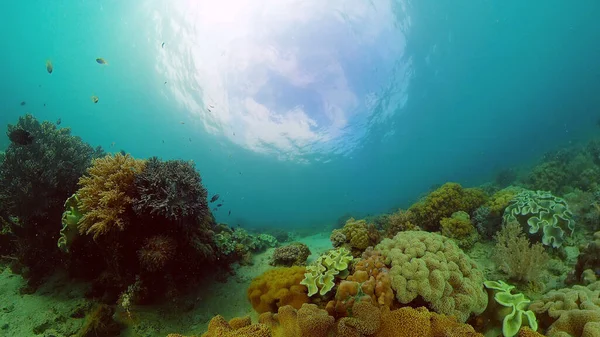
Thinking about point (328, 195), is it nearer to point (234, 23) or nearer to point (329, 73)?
point (329, 73)

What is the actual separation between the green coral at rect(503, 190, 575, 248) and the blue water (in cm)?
3093

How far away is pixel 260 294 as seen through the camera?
509 cm

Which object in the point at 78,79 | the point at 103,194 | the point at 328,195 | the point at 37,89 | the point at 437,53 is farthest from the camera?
the point at 328,195

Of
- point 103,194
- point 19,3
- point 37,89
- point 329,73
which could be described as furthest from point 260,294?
point 37,89

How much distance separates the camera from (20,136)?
6.29 meters

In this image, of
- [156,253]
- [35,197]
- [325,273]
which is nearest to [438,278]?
[325,273]

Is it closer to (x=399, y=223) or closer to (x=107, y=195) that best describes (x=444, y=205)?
(x=399, y=223)

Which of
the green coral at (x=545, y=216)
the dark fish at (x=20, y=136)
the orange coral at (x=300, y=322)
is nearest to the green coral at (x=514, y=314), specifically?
the orange coral at (x=300, y=322)

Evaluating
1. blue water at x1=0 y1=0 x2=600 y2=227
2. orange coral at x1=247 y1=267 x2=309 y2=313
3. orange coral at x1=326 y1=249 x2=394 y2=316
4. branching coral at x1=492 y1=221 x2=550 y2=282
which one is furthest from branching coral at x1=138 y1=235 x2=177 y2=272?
blue water at x1=0 y1=0 x2=600 y2=227

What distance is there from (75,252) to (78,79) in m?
67.4

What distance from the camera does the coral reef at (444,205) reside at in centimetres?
842

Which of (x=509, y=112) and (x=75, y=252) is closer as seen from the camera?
(x=75, y=252)

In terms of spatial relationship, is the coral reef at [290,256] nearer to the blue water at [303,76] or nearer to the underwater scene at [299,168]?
the underwater scene at [299,168]

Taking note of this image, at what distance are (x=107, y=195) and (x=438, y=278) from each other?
5.86 metres
